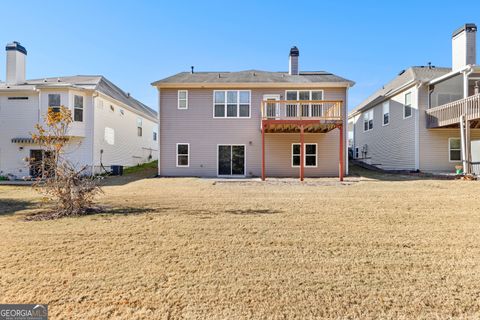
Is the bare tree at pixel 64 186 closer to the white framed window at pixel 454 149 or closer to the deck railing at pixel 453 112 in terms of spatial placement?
the deck railing at pixel 453 112

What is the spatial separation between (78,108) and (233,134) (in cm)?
921

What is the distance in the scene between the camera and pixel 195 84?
51.7 feet

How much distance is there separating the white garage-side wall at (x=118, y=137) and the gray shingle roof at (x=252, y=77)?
14.7 ft

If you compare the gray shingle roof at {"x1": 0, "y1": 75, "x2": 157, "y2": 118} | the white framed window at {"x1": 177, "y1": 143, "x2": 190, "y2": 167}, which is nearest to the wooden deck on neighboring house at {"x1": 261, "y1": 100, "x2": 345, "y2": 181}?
the white framed window at {"x1": 177, "y1": 143, "x2": 190, "y2": 167}

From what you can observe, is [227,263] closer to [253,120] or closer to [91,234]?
[91,234]

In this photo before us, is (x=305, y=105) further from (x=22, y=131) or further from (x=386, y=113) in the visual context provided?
(x=22, y=131)

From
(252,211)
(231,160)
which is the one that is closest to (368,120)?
(231,160)

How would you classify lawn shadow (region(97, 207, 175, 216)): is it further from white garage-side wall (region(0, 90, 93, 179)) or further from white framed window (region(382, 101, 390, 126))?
white framed window (region(382, 101, 390, 126))

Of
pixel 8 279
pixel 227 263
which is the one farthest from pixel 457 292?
pixel 8 279

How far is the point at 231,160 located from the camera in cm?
1609

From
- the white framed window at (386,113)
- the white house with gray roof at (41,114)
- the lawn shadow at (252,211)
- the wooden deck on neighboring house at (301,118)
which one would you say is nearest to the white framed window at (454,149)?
the white framed window at (386,113)

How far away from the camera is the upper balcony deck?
13219 millimetres

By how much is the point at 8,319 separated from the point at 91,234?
87.1 inches

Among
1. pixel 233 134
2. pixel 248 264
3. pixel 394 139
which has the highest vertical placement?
pixel 233 134
